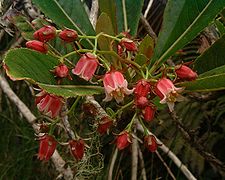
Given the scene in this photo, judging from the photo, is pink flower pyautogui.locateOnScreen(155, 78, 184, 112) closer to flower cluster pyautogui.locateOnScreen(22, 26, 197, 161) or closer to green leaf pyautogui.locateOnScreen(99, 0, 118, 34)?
flower cluster pyautogui.locateOnScreen(22, 26, 197, 161)

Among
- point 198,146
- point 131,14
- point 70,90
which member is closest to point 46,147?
point 70,90

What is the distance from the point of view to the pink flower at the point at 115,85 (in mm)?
1109

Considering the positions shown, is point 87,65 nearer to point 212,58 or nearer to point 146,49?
point 146,49

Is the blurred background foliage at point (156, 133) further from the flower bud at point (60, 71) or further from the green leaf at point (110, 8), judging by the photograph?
the flower bud at point (60, 71)

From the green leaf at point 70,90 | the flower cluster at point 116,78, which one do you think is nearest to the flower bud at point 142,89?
the flower cluster at point 116,78

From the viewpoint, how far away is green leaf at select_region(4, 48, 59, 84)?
1.04 meters

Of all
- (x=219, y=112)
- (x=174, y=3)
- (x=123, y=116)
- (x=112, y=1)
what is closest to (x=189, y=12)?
(x=174, y=3)

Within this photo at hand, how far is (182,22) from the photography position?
1366mm

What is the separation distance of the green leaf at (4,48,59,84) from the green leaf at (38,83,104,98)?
0.02 metres

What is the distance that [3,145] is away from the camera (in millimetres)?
2830

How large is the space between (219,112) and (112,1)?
1.57m

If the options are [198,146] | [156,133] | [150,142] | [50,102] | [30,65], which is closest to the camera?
[30,65]

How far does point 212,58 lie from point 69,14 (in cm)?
40

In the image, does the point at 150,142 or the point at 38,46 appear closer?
the point at 38,46
